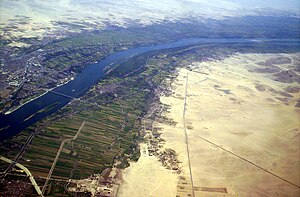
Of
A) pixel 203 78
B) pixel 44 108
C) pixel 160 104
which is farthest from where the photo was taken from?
pixel 203 78

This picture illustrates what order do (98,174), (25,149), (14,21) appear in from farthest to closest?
(14,21) → (25,149) → (98,174)

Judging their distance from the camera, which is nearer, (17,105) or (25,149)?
(25,149)

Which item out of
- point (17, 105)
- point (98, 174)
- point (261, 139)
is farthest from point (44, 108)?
point (261, 139)

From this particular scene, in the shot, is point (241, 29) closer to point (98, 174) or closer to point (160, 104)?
point (160, 104)

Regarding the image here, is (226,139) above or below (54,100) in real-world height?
above

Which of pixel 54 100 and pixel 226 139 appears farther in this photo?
pixel 54 100

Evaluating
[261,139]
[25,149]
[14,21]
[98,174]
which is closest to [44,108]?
[25,149]

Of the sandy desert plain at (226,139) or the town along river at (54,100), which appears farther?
the town along river at (54,100)

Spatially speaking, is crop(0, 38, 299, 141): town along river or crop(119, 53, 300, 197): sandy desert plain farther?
crop(0, 38, 299, 141): town along river
